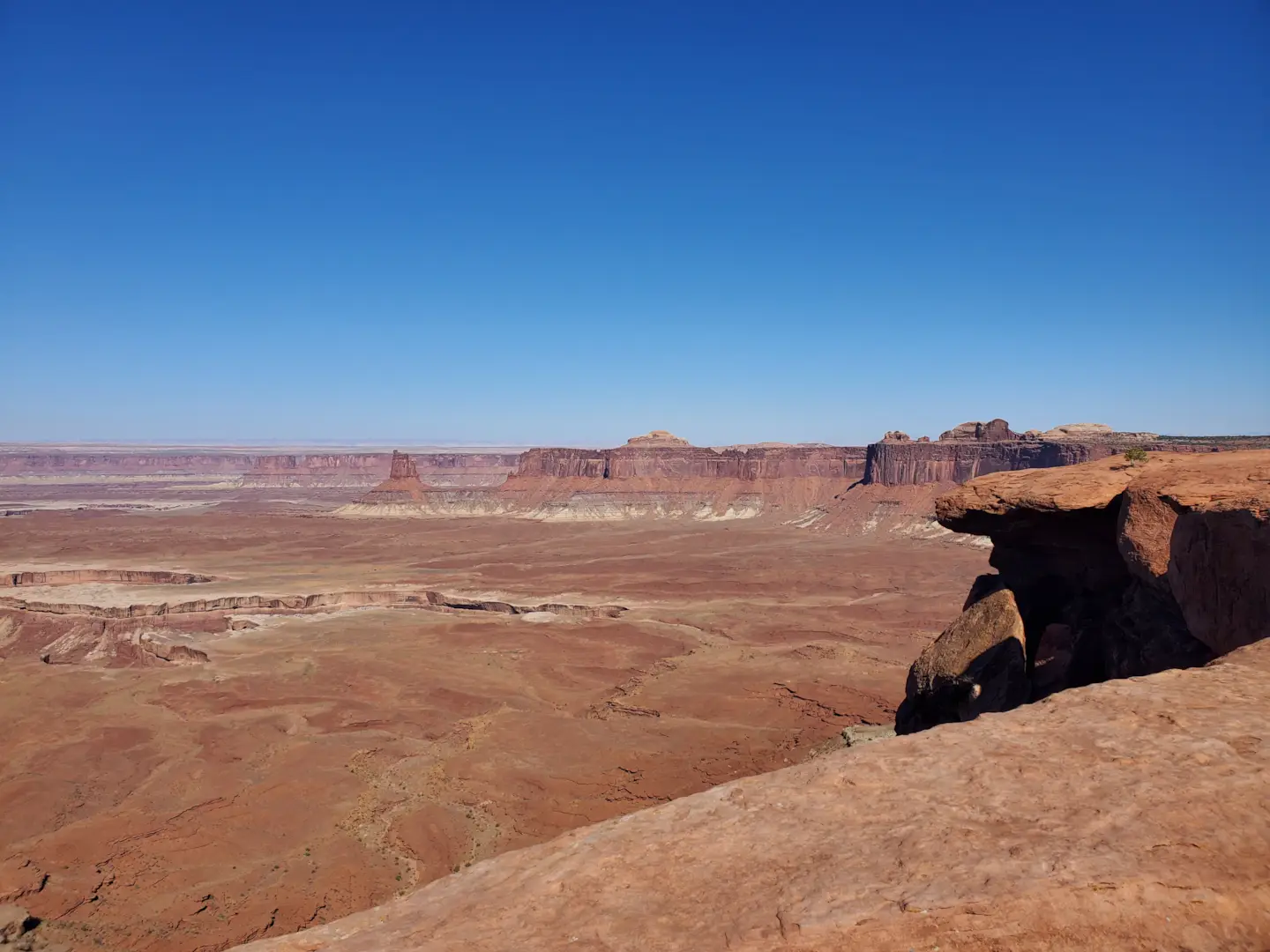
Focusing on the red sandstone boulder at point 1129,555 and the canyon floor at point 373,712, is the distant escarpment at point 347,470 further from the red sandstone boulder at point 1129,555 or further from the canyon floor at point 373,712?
the red sandstone boulder at point 1129,555

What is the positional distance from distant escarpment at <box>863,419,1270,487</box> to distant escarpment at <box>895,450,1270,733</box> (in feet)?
184

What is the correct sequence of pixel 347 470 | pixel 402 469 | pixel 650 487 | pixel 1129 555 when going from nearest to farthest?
1. pixel 1129 555
2. pixel 650 487
3. pixel 402 469
4. pixel 347 470

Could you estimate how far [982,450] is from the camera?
78.1 meters

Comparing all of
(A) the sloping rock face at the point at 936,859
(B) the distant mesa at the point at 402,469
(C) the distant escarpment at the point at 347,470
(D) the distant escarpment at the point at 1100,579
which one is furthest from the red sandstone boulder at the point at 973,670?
(C) the distant escarpment at the point at 347,470

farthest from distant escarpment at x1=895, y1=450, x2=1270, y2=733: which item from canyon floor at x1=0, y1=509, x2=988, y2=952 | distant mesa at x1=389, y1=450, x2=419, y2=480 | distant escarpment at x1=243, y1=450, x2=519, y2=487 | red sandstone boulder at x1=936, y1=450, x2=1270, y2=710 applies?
distant escarpment at x1=243, y1=450, x2=519, y2=487

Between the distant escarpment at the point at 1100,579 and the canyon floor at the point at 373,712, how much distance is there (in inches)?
282

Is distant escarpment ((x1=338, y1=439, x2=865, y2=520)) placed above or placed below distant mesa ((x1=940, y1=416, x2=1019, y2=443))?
below

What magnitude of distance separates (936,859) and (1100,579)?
1354 centimetres

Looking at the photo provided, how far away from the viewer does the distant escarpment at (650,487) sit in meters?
97.6

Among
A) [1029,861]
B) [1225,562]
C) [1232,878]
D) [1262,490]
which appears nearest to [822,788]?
[1029,861]

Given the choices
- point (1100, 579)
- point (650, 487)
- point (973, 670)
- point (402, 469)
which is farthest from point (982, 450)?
point (402, 469)

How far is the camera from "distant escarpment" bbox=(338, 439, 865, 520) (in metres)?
97.6

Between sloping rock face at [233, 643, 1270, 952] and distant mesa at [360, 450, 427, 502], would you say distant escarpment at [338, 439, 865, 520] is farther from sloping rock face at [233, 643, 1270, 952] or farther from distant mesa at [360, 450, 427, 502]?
sloping rock face at [233, 643, 1270, 952]

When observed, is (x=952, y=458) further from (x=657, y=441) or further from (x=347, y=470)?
(x=347, y=470)
